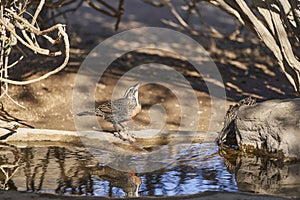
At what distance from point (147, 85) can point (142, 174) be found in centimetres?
465

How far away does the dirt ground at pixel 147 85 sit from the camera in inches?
360

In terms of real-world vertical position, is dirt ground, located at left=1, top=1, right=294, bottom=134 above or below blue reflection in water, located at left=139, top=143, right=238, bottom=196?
above

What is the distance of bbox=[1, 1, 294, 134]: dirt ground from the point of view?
30.0 ft

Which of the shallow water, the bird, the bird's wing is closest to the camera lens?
the shallow water

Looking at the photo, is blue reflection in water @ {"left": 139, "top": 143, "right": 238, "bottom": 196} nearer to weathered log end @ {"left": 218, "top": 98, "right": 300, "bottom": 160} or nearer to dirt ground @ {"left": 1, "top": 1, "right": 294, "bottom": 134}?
weathered log end @ {"left": 218, "top": 98, "right": 300, "bottom": 160}

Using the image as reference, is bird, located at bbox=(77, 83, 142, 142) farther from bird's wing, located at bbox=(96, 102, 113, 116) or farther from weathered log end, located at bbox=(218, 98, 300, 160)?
weathered log end, located at bbox=(218, 98, 300, 160)

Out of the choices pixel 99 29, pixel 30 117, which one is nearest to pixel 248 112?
pixel 30 117

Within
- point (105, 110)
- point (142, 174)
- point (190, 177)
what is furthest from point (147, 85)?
point (190, 177)

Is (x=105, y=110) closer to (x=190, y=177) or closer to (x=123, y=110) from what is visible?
(x=123, y=110)

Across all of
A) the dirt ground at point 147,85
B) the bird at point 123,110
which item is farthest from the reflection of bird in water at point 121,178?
the dirt ground at point 147,85

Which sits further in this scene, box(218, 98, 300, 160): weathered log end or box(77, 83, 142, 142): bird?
box(77, 83, 142, 142): bird

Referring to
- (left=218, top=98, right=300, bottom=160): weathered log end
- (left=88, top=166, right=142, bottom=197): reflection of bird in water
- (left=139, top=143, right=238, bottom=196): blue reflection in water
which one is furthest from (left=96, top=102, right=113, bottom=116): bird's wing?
(left=218, top=98, right=300, bottom=160): weathered log end

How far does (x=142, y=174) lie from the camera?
613 cm

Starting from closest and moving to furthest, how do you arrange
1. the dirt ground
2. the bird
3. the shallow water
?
the shallow water → the bird → the dirt ground
